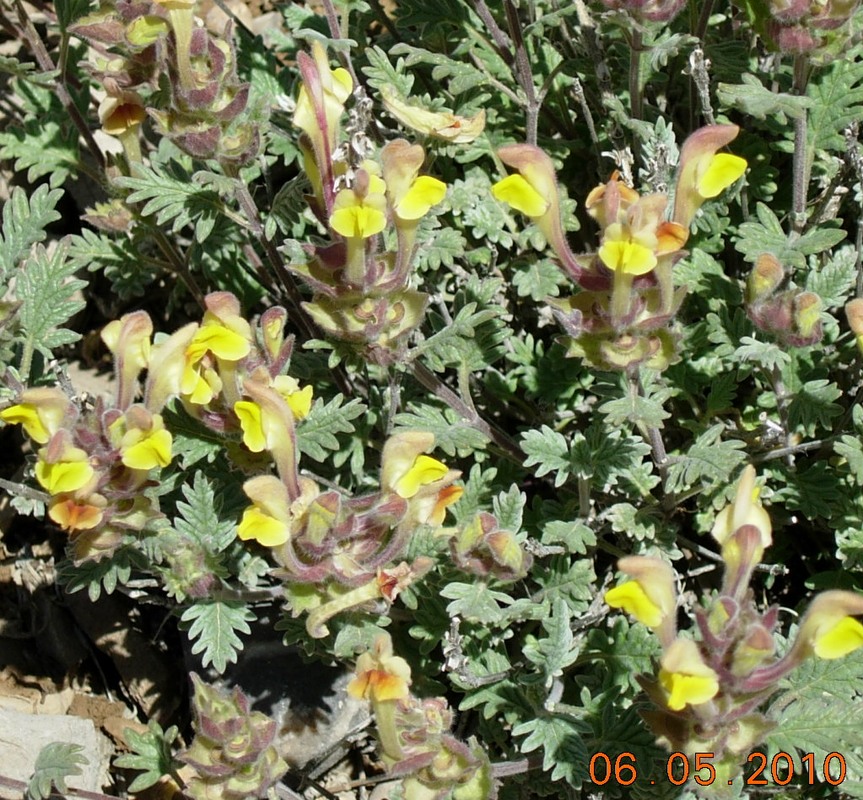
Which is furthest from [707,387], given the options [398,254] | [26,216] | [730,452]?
[26,216]

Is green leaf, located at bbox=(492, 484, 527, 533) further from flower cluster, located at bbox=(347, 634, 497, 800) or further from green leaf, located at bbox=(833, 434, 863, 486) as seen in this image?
green leaf, located at bbox=(833, 434, 863, 486)

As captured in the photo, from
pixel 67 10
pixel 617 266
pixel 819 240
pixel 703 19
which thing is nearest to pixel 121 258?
pixel 67 10

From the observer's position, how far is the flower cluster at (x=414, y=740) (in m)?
2.59

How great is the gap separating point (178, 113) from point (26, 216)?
67cm

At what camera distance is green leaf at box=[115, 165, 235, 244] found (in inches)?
133

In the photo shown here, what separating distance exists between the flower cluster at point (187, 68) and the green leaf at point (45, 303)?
0.60 m

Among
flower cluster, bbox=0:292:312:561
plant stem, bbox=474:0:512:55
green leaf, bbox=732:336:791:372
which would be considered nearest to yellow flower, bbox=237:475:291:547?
flower cluster, bbox=0:292:312:561

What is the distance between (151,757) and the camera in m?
3.23

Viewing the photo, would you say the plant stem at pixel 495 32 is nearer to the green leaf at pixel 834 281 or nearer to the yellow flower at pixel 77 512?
the green leaf at pixel 834 281

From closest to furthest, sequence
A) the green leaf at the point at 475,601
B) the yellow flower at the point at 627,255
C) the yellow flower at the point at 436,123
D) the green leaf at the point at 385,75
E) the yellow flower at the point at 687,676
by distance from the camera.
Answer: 1. the yellow flower at the point at 687,676
2. the yellow flower at the point at 627,255
3. the green leaf at the point at 475,601
4. the yellow flower at the point at 436,123
5. the green leaf at the point at 385,75

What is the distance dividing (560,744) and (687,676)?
2.69ft

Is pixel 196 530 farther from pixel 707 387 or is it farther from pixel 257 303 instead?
pixel 707 387

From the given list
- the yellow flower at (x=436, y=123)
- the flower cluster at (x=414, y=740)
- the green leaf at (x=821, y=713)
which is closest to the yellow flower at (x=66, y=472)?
the flower cluster at (x=414, y=740)

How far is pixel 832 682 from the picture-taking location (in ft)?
9.91
